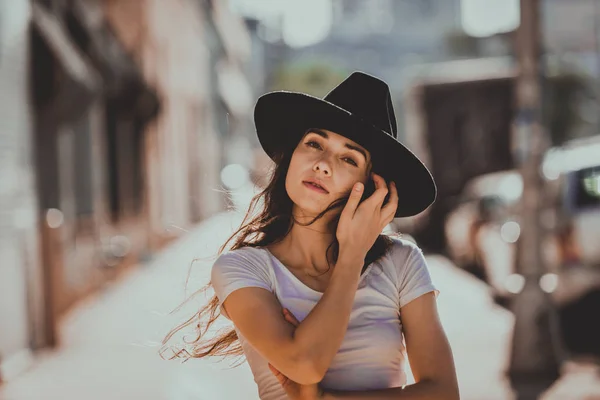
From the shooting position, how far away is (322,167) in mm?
2547

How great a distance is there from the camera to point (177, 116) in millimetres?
32969

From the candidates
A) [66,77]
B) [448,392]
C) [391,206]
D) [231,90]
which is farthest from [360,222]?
[231,90]

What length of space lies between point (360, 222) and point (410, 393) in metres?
0.45

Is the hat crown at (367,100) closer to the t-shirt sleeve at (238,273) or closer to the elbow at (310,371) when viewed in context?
the t-shirt sleeve at (238,273)

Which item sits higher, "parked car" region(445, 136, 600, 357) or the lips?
the lips

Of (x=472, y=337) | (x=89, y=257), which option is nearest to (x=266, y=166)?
(x=472, y=337)

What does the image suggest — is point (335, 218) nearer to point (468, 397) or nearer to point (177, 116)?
point (468, 397)

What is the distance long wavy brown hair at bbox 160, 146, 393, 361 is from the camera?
279cm

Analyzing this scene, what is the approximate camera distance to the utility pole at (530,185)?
8.55 meters

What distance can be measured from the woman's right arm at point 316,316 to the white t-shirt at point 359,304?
63 mm

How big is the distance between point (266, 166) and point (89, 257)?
40.2 ft

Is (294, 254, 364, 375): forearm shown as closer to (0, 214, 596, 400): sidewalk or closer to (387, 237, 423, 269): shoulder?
(387, 237, 423, 269): shoulder

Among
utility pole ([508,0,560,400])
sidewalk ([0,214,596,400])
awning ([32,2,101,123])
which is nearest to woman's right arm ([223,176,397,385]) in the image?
sidewalk ([0,214,596,400])

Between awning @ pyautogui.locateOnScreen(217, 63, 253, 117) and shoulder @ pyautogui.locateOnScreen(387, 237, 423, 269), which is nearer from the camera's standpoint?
shoulder @ pyautogui.locateOnScreen(387, 237, 423, 269)
